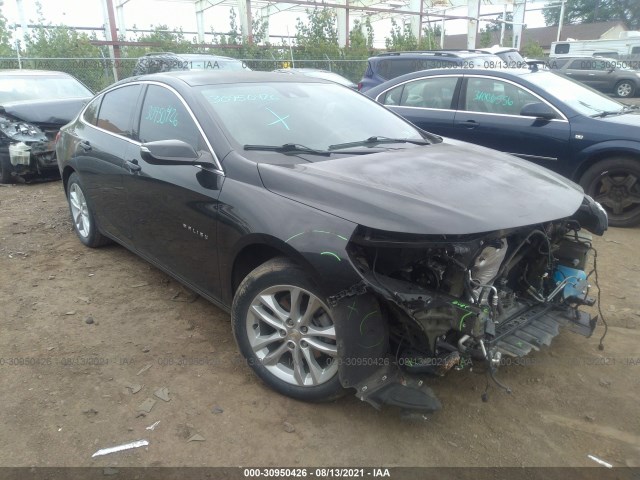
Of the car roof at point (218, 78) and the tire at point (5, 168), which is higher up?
the car roof at point (218, 78)

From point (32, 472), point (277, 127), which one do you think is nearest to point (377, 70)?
point (277, 127)

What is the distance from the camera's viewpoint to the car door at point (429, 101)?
6.46 meters

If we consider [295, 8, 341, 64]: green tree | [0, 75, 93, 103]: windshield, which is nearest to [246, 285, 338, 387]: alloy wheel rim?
[0, 75, 93, 103]: windshield

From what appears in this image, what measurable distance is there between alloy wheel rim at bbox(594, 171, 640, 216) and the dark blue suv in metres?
3.38

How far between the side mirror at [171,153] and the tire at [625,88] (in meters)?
21.7

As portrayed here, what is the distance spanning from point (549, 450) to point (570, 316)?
37.0 inches

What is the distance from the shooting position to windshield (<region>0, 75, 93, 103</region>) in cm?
798

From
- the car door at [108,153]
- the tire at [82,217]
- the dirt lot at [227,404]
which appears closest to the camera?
the dirt lot at [227,404]

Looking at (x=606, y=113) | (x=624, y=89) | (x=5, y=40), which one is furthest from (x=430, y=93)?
(x=5, y=40)

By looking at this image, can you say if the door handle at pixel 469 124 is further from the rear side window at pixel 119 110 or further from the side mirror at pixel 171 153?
the side mirror at pixel 171 153

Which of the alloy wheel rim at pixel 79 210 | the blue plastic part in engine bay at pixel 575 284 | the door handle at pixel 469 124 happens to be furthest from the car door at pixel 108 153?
the door handle at pixel 469 124

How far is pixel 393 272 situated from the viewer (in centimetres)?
252

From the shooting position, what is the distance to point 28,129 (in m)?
7.34

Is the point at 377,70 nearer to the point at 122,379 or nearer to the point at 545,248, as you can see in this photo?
the point at 545,248
